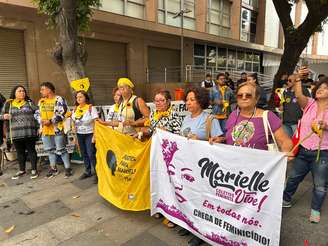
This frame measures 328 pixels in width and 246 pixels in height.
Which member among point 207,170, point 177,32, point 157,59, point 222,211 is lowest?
point 222,211

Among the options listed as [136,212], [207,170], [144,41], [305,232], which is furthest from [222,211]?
[144,41]

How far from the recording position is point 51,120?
4.79 meters

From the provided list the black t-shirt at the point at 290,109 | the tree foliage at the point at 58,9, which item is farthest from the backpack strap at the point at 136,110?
the tree foliage at the point at 58,9

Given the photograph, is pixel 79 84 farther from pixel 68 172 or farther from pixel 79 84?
pixel 68 172

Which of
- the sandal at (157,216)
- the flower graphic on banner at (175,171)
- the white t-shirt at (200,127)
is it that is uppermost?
the white t-shirt at (200,127)

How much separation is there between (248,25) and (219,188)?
21.3m

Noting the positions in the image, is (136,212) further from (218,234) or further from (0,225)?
(0,225)

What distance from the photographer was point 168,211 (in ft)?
9.88

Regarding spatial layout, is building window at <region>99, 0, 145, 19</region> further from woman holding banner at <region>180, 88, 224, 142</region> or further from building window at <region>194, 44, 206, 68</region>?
woman holding banner at <region>180, 88, 224, 142</region>

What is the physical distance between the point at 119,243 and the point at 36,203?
1.77m

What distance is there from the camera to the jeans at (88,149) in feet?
15.3

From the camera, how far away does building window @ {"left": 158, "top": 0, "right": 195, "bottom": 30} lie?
1431 centimetres

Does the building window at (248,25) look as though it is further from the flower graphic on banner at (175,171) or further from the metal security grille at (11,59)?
the flower graphic on banner at (175,171)

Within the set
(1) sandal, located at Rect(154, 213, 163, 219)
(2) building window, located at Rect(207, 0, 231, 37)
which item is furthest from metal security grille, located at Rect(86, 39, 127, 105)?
(1) sandal, located at Rect(154, 213, 163, 219)
